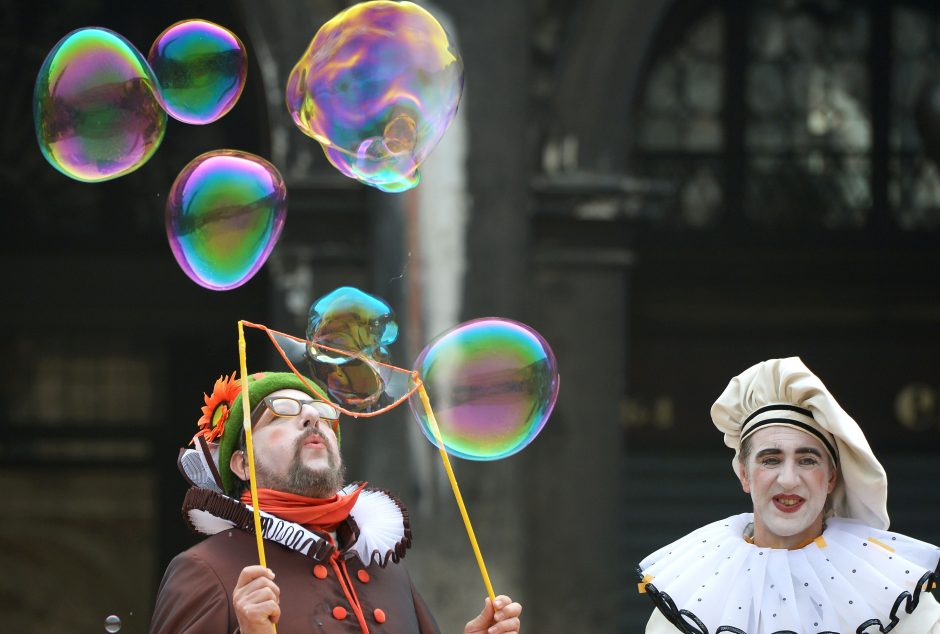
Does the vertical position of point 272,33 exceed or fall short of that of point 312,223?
it exceeds it

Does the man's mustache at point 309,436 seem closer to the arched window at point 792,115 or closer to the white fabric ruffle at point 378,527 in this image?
the white fabric ruffle at point 378,527

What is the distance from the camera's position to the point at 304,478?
13.1ft

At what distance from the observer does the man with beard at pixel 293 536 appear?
3889 millimetres

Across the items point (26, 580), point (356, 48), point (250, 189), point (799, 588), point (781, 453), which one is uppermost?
point (356, 48)

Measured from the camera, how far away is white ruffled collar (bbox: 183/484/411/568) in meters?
3.94

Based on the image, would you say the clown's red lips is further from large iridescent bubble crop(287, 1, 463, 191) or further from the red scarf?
large iridescent bubble crop(287, 1, 463, 191)

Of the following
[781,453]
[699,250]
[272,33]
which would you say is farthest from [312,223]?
[781,453]

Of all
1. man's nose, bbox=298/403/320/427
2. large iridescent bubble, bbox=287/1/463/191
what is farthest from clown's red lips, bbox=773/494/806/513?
large iridescent bubble, bbox=287/1/463/191

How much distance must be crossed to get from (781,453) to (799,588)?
0.30 metres

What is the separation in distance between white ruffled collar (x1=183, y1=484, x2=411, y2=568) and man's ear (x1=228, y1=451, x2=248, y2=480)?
11 centimetres

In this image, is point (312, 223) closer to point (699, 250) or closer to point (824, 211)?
point (699, 250)

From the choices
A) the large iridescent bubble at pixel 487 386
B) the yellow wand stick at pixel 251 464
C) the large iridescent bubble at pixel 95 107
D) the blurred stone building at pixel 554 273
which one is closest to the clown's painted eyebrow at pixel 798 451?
the large iridescent bubble at pixel 487 386

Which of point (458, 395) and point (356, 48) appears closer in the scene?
point (458, 395)

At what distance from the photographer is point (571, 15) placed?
7.89 m
